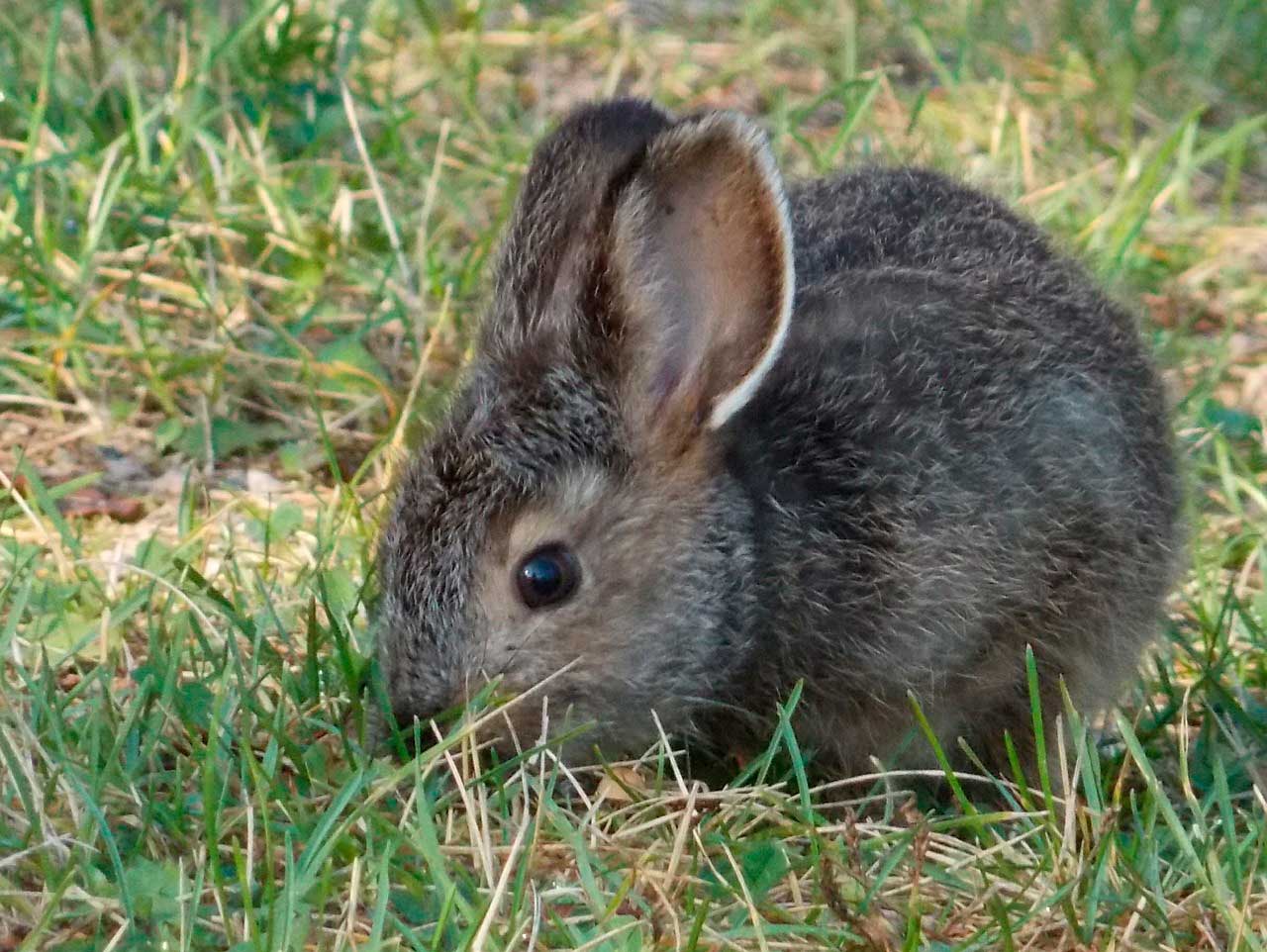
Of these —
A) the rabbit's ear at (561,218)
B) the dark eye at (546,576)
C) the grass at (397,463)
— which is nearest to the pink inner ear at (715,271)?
the rabbit's ear at (561,218)

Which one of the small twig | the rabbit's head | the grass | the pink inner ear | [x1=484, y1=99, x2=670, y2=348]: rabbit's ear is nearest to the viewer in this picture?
the grass

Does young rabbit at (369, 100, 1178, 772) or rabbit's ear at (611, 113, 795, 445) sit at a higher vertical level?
rabbit's ear at (611, 113, 795, 445)

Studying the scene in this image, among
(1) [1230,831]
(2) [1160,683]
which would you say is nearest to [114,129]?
(2) [1160,683]

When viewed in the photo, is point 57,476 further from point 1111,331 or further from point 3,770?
point 1111,331

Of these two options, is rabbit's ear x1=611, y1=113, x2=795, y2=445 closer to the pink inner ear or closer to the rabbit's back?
the pink inner ear

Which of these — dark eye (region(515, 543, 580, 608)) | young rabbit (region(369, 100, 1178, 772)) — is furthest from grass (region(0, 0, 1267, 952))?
dark eye (region(515, 543, 580, 608))

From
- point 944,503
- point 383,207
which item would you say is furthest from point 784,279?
point 383,207

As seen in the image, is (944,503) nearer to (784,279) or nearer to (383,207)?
(784,279)
